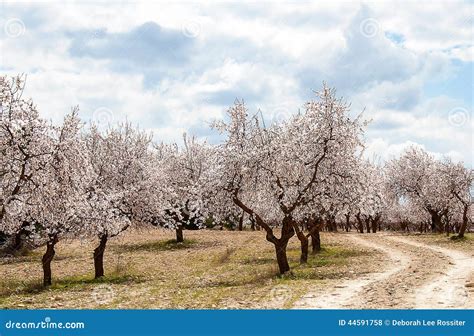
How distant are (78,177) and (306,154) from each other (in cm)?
1367

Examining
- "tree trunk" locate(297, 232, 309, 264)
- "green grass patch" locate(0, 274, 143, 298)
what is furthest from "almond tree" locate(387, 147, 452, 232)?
"green grass patch" locate(0, 274, 143, 298)

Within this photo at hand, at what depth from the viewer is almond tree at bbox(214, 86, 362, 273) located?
3134 centimetres

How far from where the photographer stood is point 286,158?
3206cm

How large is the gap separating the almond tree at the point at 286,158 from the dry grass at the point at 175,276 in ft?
14.5

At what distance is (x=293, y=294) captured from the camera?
23.6 meters

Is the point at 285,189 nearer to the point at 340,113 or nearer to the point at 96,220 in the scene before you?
the point at 340,113

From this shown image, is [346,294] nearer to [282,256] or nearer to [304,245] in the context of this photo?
[282,256]

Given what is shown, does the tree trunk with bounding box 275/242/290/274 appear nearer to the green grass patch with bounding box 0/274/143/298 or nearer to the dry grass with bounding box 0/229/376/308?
the dry grass with bounding box 0/229/376/308

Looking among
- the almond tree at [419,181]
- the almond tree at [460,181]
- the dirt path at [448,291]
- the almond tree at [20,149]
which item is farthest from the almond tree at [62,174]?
the almond tree at [419,181]

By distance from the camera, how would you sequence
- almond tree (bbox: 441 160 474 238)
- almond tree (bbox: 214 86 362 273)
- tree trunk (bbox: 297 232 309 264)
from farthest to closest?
almond tree (bbox: 441 160 474 238)
tree trunk (bbox: 297 232 309 264)
almond tree (bbox: 214 86 362 273)

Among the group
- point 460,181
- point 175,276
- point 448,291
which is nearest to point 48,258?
point 175,276

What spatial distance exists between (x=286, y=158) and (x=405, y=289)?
37.1ft

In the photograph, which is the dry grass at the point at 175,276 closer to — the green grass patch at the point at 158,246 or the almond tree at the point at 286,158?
the green grass patch at the point at 158,246

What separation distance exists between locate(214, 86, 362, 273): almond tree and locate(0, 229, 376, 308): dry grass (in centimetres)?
442
